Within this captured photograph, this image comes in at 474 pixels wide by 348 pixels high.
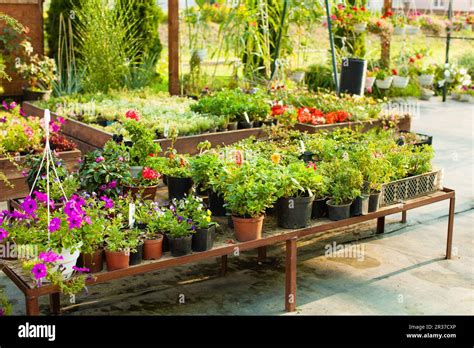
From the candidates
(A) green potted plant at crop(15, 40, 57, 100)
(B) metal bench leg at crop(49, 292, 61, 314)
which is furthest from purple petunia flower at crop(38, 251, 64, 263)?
(A) green potted plant at crop(15, 40, 57, 100)

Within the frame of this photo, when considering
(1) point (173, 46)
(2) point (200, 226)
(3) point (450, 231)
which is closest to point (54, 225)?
(2) point (200, 226)

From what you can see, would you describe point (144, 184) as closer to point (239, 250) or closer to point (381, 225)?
point (239, 250)

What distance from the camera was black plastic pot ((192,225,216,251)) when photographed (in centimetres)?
377

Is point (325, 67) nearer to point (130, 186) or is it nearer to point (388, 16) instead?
point (388, 16)

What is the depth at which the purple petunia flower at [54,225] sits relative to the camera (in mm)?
3379

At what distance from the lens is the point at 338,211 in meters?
4.36

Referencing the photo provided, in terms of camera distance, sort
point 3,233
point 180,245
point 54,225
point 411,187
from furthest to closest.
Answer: point 411,187 < point 180,245 < point 3,233 < point 54,225

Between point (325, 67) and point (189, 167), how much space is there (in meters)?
7.81

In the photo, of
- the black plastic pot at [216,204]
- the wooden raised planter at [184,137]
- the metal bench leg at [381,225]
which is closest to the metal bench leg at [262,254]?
the black plastic pot at [216,204]

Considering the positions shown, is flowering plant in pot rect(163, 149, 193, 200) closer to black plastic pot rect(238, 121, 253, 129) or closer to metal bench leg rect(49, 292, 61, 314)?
metal bench leg rect(49, 292, 61, 314)

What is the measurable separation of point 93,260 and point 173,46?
220 inches
